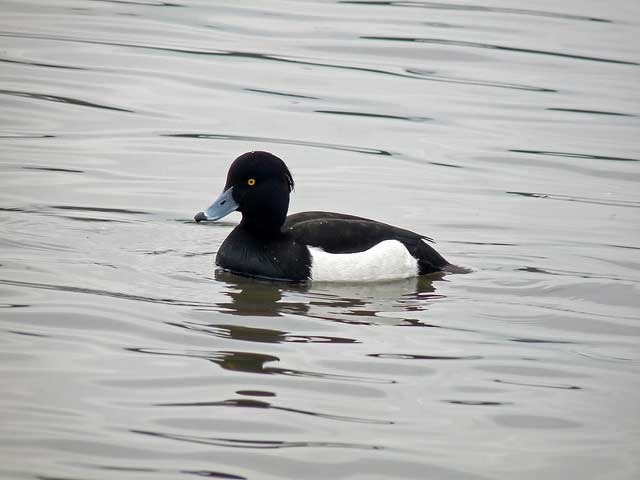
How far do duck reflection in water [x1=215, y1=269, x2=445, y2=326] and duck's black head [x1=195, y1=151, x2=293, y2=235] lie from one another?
45cm

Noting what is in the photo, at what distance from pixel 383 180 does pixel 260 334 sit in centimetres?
513

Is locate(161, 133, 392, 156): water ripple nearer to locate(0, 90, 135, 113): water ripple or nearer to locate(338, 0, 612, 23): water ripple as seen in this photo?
locate(0, 90, 135, 113): water ripple

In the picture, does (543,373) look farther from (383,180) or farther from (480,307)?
(383,180)

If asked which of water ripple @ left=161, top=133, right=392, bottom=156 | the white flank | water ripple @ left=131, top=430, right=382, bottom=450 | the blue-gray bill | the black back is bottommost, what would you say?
water ripple @ left=131, top=430, right=382, bottom=450

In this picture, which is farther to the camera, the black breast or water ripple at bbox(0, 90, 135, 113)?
water ripple at bbox(0, 90, 135, 113)

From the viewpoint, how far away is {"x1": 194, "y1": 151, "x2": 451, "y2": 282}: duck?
9.81 m

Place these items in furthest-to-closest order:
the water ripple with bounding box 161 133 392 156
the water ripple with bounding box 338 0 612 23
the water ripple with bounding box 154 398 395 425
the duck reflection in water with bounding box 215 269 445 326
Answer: the water ripple with bounding box 338 0 612 23 < the water ripple with bounding box 161 133 392 156 < the duck reflection in water with bounding box 215 269 445 326 < the water ripple with bounding box 154 398 395 425

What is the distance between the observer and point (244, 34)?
19469mm

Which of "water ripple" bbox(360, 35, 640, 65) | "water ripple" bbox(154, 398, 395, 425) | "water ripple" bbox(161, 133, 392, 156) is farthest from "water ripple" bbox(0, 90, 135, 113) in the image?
"water ripple" bbox(154, 398, 395, 425)

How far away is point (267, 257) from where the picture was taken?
985 centimetres

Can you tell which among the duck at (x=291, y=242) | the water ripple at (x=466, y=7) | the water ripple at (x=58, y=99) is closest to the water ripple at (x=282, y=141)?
the water ripple at (x=58, y=99)

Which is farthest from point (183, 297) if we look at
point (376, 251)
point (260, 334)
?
point (376, 251)

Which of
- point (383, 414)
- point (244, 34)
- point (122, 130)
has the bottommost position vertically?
point (383, 414)

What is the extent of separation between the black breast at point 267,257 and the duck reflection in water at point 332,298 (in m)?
0.07
